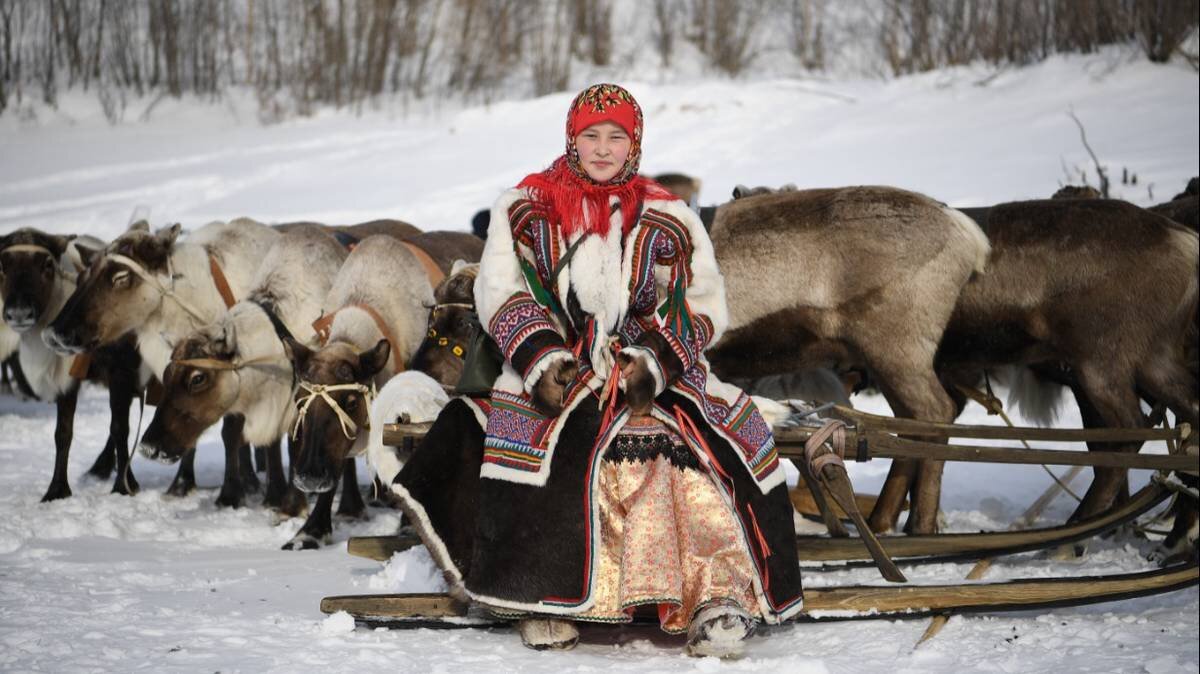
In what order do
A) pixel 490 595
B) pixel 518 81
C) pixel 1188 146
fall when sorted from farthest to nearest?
pixel 518 81 → pixel 1188 146 → pixel 490 595

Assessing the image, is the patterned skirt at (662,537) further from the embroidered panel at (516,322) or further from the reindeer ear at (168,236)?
the reindeer ear at (168,236)

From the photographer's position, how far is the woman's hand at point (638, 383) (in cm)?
342

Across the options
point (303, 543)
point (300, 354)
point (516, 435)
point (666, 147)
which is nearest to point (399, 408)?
point (300, 354)

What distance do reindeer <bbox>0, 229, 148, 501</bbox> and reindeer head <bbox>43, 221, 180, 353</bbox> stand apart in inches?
9.2

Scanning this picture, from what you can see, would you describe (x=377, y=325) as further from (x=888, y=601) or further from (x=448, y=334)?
(x=888, y=601)

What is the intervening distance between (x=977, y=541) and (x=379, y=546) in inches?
91.4

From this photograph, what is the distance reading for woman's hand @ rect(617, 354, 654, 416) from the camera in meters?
3.42

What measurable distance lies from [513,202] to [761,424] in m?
1.06

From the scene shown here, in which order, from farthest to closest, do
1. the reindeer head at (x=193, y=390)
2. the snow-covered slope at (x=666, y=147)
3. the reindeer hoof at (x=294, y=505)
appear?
the snow-covered slope at (x=666, y=147) → the reindeer hoof at (x=294, y=505) → the reindeer head at (x=193, y=390)

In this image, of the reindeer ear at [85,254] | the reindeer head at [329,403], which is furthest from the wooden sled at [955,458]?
the reindeer ear at [85,254]

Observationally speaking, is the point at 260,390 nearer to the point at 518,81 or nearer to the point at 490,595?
the point at 490,595

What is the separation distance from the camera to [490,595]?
339 cm

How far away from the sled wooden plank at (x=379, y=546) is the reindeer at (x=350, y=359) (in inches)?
23.4

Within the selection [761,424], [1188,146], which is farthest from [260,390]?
[1188,146]
